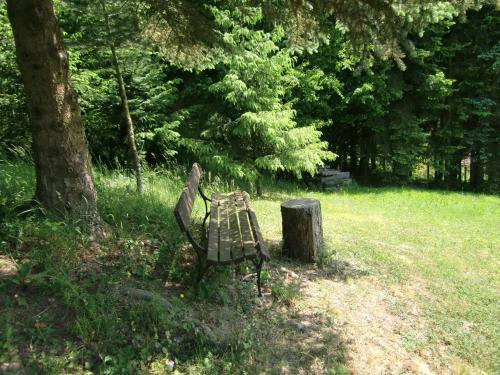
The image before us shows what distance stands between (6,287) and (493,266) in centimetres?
626

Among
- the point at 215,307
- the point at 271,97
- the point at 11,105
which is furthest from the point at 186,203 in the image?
the point at 11,105

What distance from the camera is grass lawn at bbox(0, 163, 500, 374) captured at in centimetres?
285

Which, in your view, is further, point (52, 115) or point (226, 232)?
point (226, 232)

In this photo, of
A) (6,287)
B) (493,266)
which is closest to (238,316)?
(6,287)

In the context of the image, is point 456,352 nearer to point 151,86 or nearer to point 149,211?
point 149,211

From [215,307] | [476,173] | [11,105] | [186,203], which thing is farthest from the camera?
[476,173]

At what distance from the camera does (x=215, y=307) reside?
356 centimetres

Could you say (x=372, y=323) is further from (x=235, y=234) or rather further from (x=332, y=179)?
(x=332, y=179)

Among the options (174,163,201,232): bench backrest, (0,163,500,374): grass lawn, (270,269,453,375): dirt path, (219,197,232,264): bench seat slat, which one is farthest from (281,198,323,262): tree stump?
(174,163,201,232): bench backrest

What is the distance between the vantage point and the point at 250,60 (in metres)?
8.35

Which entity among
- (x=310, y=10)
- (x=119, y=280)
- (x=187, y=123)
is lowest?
(x=119, y=280)

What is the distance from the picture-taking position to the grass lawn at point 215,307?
2854 millimetres

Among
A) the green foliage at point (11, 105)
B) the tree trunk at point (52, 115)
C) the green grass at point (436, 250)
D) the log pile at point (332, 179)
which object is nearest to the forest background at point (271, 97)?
the green foliage at point (11, 105)

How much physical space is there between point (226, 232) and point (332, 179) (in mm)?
8208
